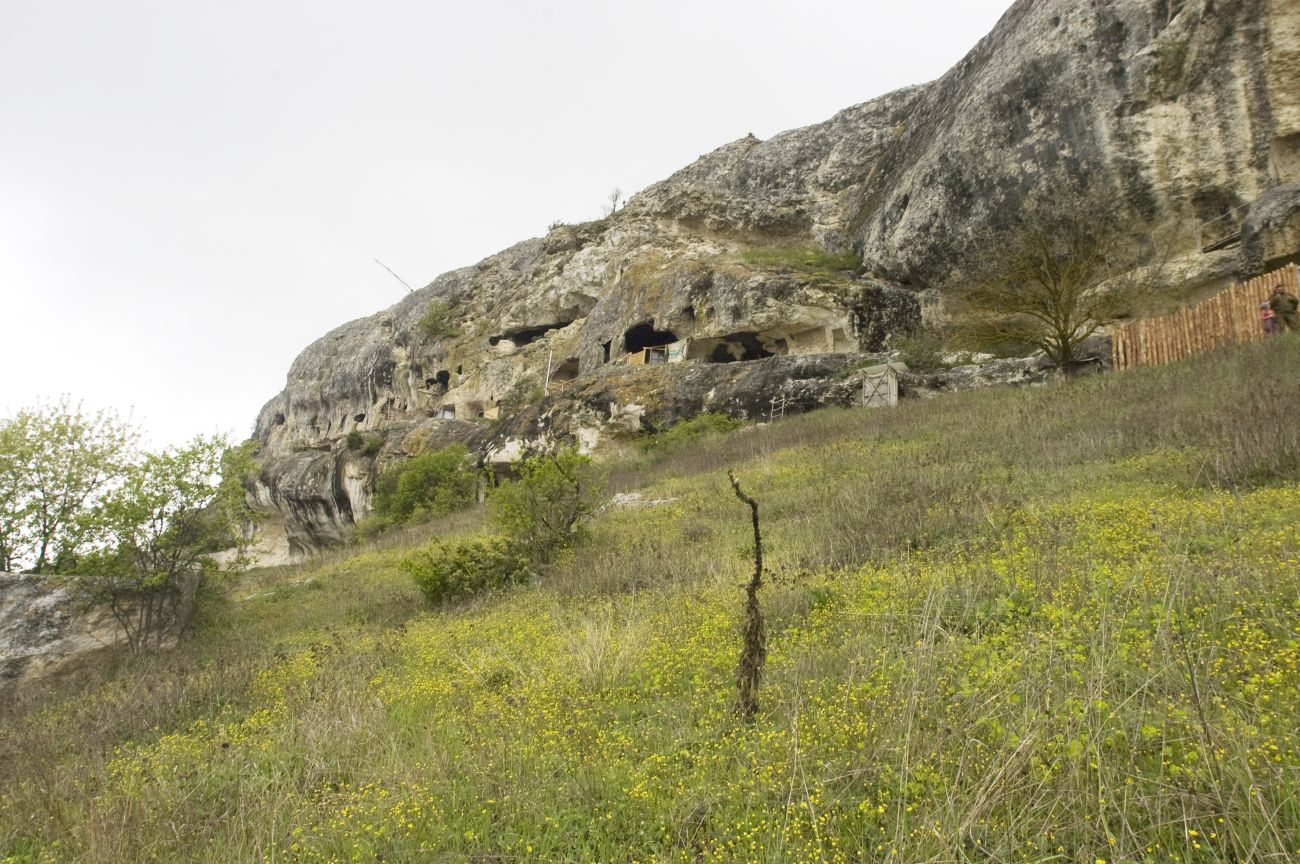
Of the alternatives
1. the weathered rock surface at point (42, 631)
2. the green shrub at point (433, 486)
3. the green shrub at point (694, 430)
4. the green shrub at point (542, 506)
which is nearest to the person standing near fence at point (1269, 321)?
the green shrub at point (694, 430)

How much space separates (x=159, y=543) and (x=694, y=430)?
40.2 ft

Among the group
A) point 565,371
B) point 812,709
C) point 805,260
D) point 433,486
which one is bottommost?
point 433,486

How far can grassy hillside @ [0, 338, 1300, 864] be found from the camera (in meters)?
2.15

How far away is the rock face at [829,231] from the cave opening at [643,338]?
9 cm

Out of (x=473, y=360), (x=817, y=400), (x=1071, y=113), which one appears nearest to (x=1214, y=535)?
(x=817, y=400)

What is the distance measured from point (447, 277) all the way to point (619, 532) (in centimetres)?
3736

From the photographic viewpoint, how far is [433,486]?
22.6 meters

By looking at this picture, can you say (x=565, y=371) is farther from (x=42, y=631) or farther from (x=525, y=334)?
(x=42, y=631)

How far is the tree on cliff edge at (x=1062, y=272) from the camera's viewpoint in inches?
591

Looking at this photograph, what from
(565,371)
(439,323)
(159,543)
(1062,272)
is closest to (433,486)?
(565,371)

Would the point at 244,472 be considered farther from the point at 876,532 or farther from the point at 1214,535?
the point at 1214,535

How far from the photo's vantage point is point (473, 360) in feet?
122

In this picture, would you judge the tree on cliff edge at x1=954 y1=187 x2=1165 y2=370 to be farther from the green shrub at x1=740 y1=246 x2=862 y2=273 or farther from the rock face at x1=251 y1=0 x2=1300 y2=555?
the green shrub at x1=740 y1=246 x2=862 y2=273

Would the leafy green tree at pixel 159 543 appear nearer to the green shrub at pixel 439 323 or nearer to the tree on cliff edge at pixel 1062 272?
the tree on cliff edge at pixel 1062 272
